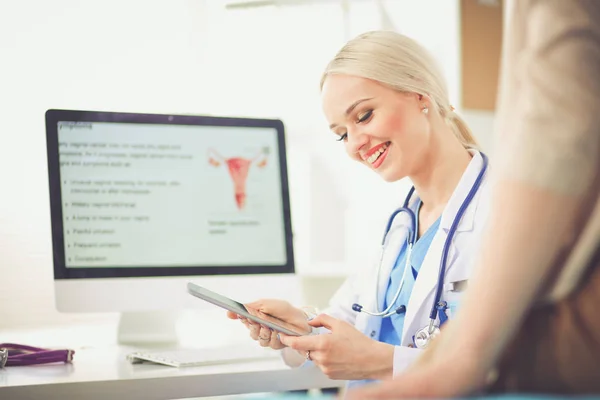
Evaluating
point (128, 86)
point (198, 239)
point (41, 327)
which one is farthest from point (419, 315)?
point (128, 86)

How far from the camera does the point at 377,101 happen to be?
1.35m

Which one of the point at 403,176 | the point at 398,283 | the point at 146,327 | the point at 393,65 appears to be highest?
the point at 393,65

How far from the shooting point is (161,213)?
155cm

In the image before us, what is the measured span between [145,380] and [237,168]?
65 centimetres

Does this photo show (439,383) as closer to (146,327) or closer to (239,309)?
(239,309)

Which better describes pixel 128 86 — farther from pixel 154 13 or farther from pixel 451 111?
pixel 451 111

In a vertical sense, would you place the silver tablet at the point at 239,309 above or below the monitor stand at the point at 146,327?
above

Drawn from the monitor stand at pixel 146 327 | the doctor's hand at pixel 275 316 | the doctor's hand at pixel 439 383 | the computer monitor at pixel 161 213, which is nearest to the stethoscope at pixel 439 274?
the doctor's hand at pixel 275 316

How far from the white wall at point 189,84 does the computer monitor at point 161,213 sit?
1.13ft

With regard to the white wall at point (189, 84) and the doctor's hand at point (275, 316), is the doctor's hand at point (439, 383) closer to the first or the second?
the doctor's hand at point (275, 316)

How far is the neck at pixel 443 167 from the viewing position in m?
1.42

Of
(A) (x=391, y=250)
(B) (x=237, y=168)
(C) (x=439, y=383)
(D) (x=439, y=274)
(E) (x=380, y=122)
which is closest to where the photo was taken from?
(C) (x=439, y=383)

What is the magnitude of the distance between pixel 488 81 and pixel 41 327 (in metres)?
1.66

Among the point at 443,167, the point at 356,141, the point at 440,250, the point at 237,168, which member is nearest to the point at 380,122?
the point at 356,141
